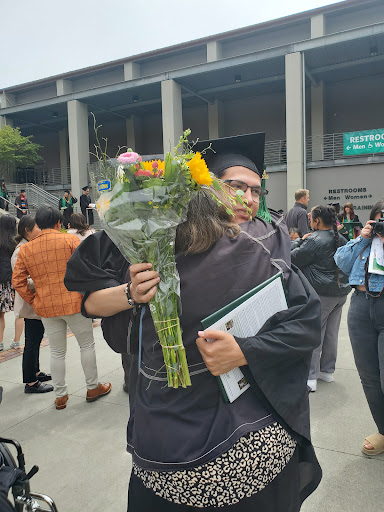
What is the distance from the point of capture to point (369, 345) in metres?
2.93

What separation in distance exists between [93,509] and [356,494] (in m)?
1.73

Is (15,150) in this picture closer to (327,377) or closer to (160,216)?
(327,377)

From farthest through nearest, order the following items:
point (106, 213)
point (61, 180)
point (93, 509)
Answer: point (61, 180) < point (93, 509) < point (106, 213)

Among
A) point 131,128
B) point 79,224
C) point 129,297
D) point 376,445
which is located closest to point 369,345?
point 376,445

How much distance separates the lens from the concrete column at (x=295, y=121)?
18844 mm

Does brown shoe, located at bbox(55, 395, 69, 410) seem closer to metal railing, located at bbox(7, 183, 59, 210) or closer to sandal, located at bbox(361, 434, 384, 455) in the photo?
sandal, located at bbox(361, 434, 384, 455)

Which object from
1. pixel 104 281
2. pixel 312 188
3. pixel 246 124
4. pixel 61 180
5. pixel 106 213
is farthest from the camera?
pixel 61 180

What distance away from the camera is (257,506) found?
1319 millimetres

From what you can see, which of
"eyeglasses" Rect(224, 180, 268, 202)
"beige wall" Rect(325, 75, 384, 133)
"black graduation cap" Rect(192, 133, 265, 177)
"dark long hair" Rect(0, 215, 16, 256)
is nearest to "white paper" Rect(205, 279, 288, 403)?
"eyeglasses" Rect(224, 180, 268, 202)

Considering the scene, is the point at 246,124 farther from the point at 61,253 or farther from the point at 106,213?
the point at 106,213

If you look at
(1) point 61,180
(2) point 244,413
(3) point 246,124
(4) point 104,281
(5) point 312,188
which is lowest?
(2) point 244,413

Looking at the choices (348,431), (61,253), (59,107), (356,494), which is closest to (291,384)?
(356,494)

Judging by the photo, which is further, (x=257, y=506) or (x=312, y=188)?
(x=312, y=188)

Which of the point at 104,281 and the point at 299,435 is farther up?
the point at 104,281
